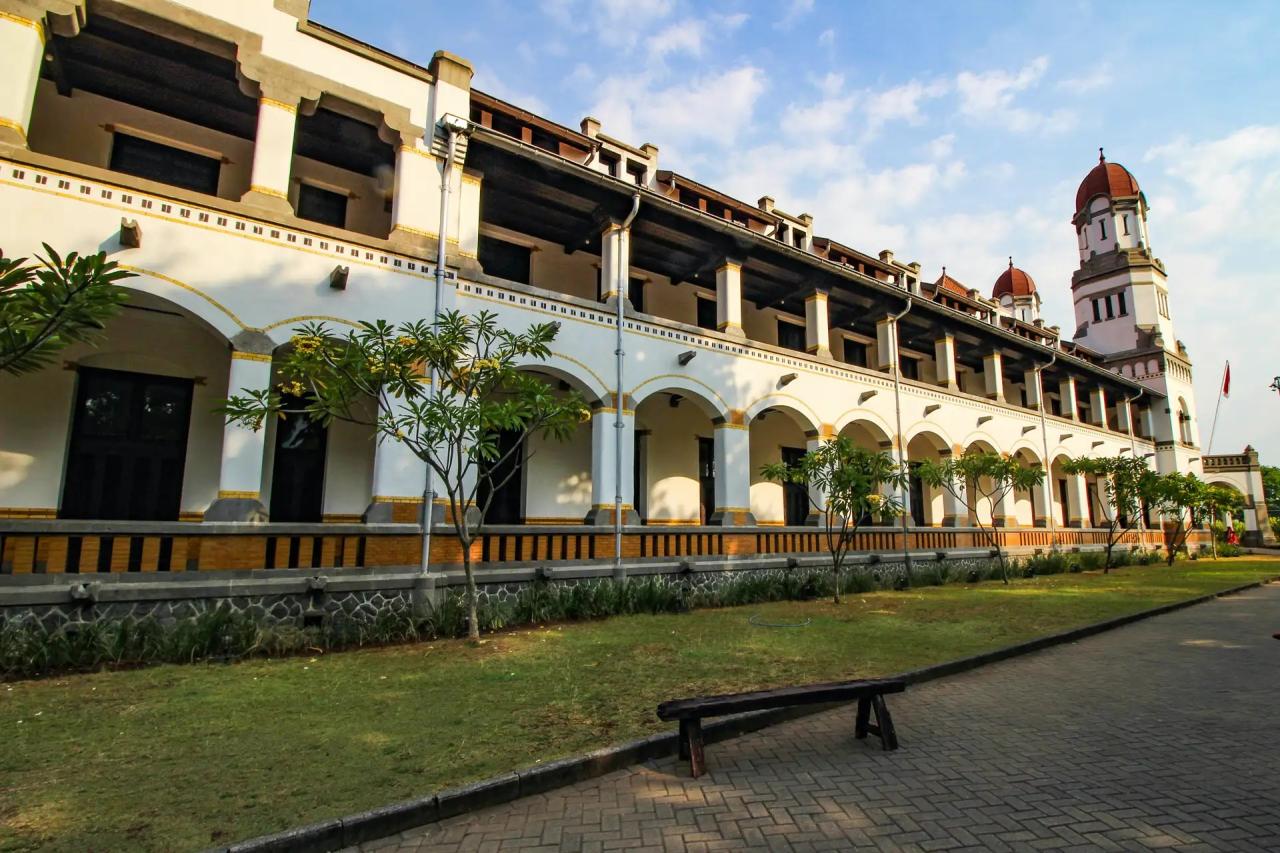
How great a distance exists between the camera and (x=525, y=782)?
12.7 ft

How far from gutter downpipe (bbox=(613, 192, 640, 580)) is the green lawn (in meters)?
1.93

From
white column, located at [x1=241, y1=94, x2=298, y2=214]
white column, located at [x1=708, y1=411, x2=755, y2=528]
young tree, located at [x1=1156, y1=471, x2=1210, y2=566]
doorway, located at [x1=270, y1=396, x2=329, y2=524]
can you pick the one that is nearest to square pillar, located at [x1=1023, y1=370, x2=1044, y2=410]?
young tree, located at [x1=1156, y1=471, x2=1210, y2=566]

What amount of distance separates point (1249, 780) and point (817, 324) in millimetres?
13146

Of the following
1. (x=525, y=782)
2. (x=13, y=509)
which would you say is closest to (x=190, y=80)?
(x=13, y=509)

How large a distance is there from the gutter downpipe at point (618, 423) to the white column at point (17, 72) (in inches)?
345

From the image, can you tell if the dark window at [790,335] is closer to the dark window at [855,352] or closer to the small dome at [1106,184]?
the dark window at [855,352]

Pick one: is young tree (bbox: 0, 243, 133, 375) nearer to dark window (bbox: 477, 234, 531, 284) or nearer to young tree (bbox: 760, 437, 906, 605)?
dark window (bbox: 477, 234, 531, 284)

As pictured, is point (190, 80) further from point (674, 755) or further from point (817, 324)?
point (817, 324)

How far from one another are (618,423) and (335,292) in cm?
527

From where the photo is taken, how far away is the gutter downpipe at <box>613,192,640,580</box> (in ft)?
37.6

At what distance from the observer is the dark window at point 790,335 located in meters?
18.2

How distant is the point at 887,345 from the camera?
58.8ft

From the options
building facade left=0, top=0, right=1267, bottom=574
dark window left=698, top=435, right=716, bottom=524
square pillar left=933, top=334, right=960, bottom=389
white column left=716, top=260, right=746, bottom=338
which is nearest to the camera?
building facade left=0, top=0, right=1267, bottom=574

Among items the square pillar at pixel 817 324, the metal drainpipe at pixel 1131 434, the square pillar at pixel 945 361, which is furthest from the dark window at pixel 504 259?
the metal drainpipe at pixel 1131 434
